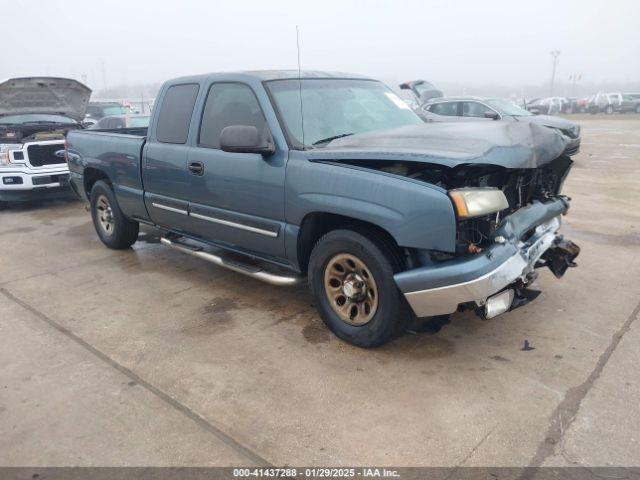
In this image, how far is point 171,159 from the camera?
15.5 ft

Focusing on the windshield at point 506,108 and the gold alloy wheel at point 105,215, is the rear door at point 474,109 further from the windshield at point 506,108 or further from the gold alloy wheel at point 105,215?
the gold alloy wheel at point 105,215

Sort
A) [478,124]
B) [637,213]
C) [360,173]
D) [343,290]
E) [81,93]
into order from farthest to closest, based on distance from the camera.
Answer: [81,93], [637,213], [478,124], [343,290], [360,173]

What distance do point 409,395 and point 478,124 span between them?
6.70 feet

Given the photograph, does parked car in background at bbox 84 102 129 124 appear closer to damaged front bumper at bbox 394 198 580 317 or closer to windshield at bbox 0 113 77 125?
windshield at bbox 0 113 77 125

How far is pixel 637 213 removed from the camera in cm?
720

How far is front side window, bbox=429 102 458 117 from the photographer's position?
42.1 feet

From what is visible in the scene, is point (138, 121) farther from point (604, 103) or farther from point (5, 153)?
→ point (604, 103)

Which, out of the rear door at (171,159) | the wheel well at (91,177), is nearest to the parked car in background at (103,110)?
the wheel well at (91,177)

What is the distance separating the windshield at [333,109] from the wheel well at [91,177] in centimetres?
280

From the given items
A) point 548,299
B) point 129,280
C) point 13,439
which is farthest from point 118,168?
point 548,299

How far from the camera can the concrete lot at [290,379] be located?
2672mm

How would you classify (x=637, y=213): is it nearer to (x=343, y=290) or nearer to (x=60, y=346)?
(x=343, y=290)

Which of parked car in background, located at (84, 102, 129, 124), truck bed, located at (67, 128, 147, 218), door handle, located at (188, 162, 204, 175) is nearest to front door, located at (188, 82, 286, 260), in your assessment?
door handle, located at (188, 162, 204, 175)

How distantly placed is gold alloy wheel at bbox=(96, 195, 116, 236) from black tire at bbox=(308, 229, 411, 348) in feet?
10.9
